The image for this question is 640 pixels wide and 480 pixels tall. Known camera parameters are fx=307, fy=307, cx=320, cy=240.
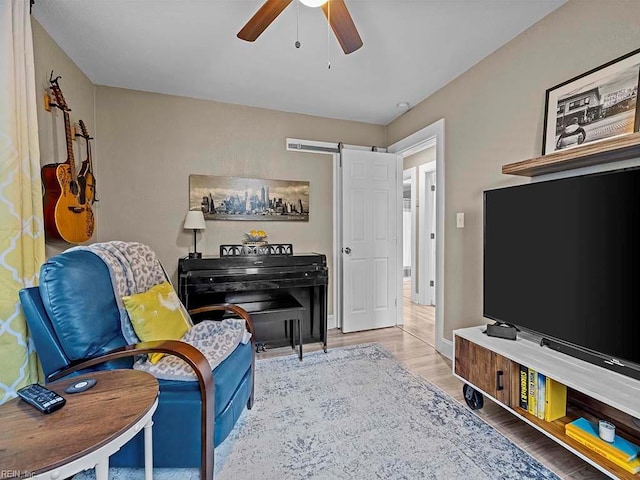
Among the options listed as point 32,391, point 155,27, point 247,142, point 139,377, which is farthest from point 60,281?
point 247,142

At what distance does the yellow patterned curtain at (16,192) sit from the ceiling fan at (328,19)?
115 centimetres

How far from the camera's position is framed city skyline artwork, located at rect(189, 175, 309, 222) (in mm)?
3213

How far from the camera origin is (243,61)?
2.48m

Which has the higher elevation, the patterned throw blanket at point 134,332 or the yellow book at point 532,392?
the patterned throw blanket at point 134,332

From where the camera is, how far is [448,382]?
2416 mm

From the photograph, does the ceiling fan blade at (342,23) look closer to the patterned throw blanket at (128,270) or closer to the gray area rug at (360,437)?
the patterned throw blanket at (128,270)

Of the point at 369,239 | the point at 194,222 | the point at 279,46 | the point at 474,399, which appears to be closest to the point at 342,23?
the point at 279,46

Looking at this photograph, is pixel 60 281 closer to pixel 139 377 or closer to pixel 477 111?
Answer: pixel 139 377

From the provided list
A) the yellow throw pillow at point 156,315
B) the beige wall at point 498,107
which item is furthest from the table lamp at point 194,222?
the beige wall at point 498,107

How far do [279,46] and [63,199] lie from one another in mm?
1850

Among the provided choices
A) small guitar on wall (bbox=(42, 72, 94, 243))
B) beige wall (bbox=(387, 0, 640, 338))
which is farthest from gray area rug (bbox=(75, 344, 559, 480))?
small guitar on wall (bbox=(42, 72, 94, 243))

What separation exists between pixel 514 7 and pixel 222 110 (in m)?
2.64

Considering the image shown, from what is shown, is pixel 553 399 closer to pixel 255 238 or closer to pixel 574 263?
pixel 574 263

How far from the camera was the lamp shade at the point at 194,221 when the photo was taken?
9.67 ft
